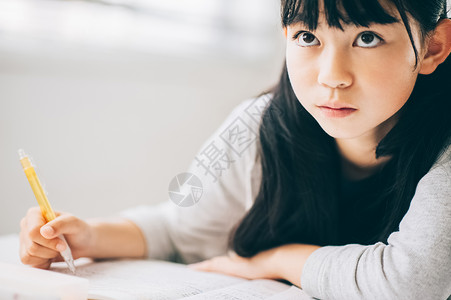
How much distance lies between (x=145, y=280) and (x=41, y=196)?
0.53ft

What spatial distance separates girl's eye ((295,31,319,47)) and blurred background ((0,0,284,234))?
0.56 m

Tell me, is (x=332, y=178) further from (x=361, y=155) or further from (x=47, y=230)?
(x=47, y=230)

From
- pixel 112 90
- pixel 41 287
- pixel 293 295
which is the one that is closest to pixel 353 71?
pixel 293 295

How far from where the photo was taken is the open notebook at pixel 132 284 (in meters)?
0.47

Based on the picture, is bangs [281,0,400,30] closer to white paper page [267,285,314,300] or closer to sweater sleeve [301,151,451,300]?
sweater sleeve [301,151,451,300]

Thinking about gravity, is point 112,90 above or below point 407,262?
above

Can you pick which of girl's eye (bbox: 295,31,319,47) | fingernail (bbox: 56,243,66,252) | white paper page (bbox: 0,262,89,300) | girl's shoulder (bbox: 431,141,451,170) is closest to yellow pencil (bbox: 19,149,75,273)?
fingernail (bbox: 56,243,66,252)

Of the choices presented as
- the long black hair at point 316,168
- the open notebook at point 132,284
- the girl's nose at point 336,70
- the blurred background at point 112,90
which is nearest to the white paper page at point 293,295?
the open notebook at point 132,284

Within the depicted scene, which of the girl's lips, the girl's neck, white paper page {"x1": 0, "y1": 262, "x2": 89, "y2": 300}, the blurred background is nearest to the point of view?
white paper page {"x1": 0, "y1": 262, "x2": 89, "y2": 300}

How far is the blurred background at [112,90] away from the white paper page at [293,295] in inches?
21.5

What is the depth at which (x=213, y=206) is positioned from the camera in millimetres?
801

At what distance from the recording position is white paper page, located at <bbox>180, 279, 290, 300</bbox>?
1.78 ft

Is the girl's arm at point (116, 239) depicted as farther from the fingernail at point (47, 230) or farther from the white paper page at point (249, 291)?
the white paper page at point (249, 291)

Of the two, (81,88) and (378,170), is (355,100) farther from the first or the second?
(81,88)
